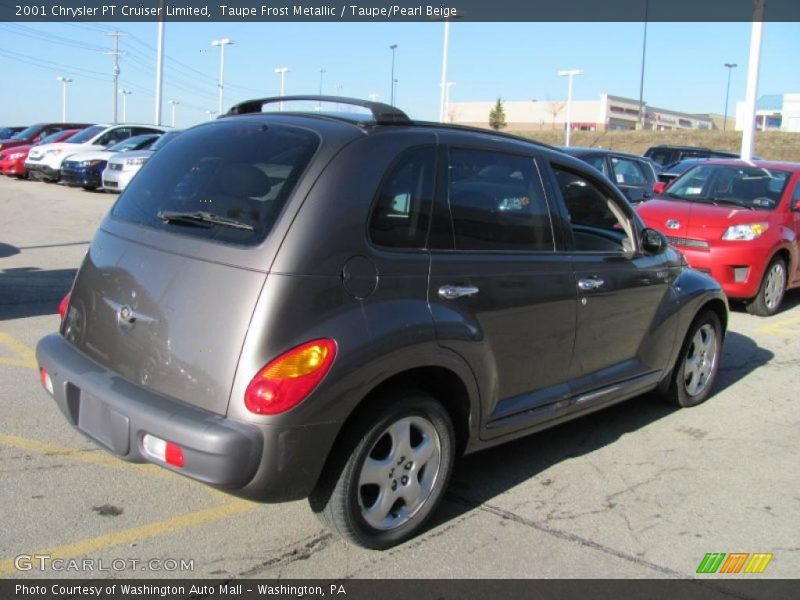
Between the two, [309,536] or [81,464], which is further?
[81,464]

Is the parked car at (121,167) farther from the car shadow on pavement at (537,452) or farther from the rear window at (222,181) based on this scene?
the rear window at (222,181)

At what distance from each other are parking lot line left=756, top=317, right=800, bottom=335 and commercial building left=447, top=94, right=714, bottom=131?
88926mm

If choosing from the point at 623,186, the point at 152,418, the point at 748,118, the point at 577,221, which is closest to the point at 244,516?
the point at 152,418

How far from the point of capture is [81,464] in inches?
158

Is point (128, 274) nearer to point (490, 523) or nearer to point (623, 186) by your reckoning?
point (490, 523)

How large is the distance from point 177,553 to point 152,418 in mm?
679

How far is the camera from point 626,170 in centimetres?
1344

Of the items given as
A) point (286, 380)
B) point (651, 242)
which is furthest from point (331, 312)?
point (651, 242)

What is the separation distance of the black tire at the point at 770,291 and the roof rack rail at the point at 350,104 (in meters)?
6.54

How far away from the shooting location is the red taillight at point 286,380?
9.38ft

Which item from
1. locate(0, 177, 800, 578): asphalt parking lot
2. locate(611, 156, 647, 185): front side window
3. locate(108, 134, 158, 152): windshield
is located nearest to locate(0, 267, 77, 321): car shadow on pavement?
locate(0, 177, 800, 578): asphalt parking lot

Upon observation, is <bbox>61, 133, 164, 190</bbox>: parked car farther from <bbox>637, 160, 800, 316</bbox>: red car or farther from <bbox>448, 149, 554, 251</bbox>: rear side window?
<bbox>448, 149, 554, 251</bbox>: rear side window
